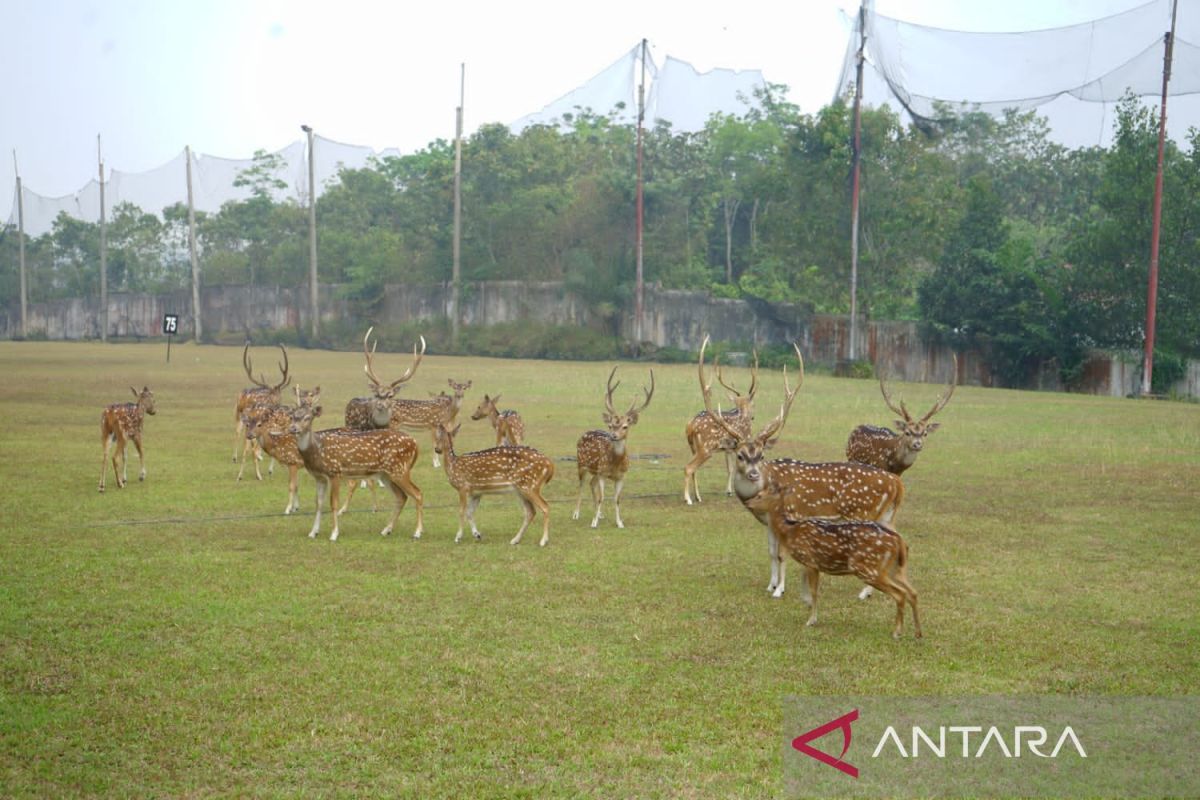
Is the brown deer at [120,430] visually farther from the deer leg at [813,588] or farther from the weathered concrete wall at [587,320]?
the weathered concrete wall at [587,320]

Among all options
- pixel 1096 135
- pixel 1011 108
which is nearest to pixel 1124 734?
pixel 1011 108

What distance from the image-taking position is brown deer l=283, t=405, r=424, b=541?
11008 millimetres

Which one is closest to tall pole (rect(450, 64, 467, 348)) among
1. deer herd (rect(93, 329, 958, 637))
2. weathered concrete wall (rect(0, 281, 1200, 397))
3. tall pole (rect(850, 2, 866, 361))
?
weathered concrete wall (rect(0, 281, 1200, 397))

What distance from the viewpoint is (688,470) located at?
13367 mm

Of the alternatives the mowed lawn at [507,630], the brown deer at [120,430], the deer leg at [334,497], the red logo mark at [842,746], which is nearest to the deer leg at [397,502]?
the mowed lawn at [507,630]

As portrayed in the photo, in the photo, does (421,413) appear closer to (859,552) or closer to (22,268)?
(859,552)

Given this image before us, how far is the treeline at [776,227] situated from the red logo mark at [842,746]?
2898 centimetres

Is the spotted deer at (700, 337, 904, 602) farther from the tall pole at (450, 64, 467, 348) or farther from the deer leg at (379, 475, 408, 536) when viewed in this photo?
the tall pole at (450, 64, 467, 348)

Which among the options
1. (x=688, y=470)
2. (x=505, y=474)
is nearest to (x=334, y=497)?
(x=505, y=474)

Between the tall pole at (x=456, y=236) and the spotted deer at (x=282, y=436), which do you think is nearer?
the spotted deer at (x=282, y=436)

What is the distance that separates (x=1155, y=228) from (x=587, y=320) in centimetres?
2401

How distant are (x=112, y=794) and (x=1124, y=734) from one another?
4801 millimetres

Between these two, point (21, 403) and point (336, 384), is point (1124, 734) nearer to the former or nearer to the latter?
point (21, 403)

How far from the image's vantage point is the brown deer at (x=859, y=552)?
752cm
